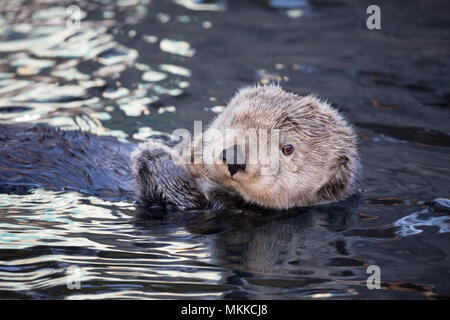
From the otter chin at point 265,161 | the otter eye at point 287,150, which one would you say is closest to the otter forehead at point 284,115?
the otter chin at point 265,161

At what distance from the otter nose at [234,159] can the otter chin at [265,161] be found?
10cm

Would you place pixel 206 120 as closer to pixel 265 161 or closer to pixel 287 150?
pixel 287 150

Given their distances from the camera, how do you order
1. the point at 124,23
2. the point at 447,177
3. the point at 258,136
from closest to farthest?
the point at 258,136, the point at 447,177, the point at 124,23

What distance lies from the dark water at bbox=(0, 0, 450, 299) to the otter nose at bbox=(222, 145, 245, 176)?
618 mm

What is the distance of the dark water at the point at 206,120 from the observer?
364 cm

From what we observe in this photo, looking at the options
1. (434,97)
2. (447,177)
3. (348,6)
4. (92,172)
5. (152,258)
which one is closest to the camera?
(152,258)

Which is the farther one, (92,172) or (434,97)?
(434,97)

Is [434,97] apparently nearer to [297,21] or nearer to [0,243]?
[297,21]

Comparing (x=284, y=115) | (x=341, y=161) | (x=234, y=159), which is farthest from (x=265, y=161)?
(x=341, y=161)

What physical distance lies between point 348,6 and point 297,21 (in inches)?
48.3

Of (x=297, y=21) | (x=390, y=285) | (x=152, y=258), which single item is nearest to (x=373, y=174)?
(x=390, y=285)

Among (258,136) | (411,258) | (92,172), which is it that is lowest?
(411,258)

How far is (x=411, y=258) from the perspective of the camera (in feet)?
12.8

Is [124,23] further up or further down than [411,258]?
further up
